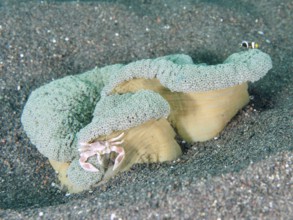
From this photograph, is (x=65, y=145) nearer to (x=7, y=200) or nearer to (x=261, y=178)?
(x=7, y=200)

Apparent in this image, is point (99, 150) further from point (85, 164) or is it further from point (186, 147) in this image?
point (186, 147)

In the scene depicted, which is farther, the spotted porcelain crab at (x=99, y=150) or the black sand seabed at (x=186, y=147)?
the spotted porcelain crab at (x=99, y=150)

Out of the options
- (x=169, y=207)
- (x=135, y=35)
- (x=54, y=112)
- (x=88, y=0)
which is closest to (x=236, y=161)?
(x=169, y=207)

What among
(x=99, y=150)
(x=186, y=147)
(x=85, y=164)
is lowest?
(x=186, y=147)

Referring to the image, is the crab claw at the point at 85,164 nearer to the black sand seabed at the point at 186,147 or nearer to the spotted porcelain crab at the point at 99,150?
the spotted porcelain crab at the point at 99,150

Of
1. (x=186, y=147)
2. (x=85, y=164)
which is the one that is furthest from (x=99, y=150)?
(x=186, y=147)

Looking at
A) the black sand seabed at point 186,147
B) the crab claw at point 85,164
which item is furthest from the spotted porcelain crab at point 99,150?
the black sand seabed at point 186,147
